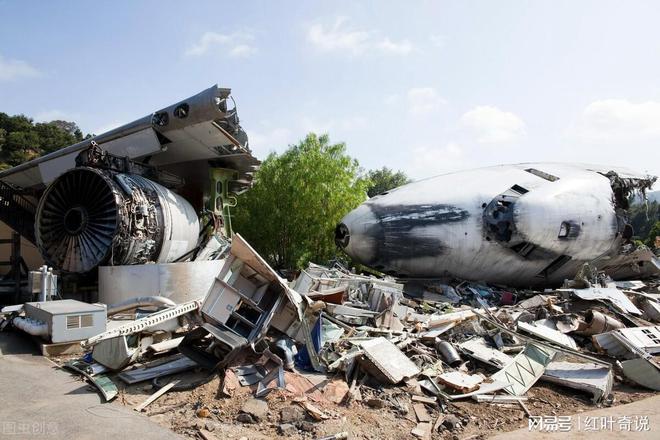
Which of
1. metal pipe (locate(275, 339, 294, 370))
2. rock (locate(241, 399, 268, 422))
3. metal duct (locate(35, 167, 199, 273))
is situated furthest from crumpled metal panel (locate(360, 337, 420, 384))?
metal duct (locate(35, 167, 199, 273))

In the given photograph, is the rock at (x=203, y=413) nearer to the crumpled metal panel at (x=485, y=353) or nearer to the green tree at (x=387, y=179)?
the crumpled metal panel at (x=485, y=353)

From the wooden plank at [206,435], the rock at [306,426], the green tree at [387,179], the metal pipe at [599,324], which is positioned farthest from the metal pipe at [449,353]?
the green tree at [387,179]

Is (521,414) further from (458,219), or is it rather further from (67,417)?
(458,219)

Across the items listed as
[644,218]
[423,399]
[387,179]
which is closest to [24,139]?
[387,179]

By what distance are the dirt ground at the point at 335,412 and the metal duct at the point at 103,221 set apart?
5.86 metres

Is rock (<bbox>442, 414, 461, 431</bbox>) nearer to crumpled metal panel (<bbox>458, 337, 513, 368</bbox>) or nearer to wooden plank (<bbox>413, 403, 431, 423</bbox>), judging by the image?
wooden plank (<bbox>413, 403, 431, 423</bbox>)

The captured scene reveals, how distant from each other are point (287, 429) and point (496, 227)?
11.5m

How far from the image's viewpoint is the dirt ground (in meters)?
5.34

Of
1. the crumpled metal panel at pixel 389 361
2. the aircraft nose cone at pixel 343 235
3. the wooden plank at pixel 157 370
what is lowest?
the wooden plank at pixel 157 370

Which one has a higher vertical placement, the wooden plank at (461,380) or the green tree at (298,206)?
the green tree at (298,206)

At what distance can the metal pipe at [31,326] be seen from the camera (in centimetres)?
823

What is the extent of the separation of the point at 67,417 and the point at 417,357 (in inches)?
210

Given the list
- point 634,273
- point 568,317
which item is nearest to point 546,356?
point 568,317

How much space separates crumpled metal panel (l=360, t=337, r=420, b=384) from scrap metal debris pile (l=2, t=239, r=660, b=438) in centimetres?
2
